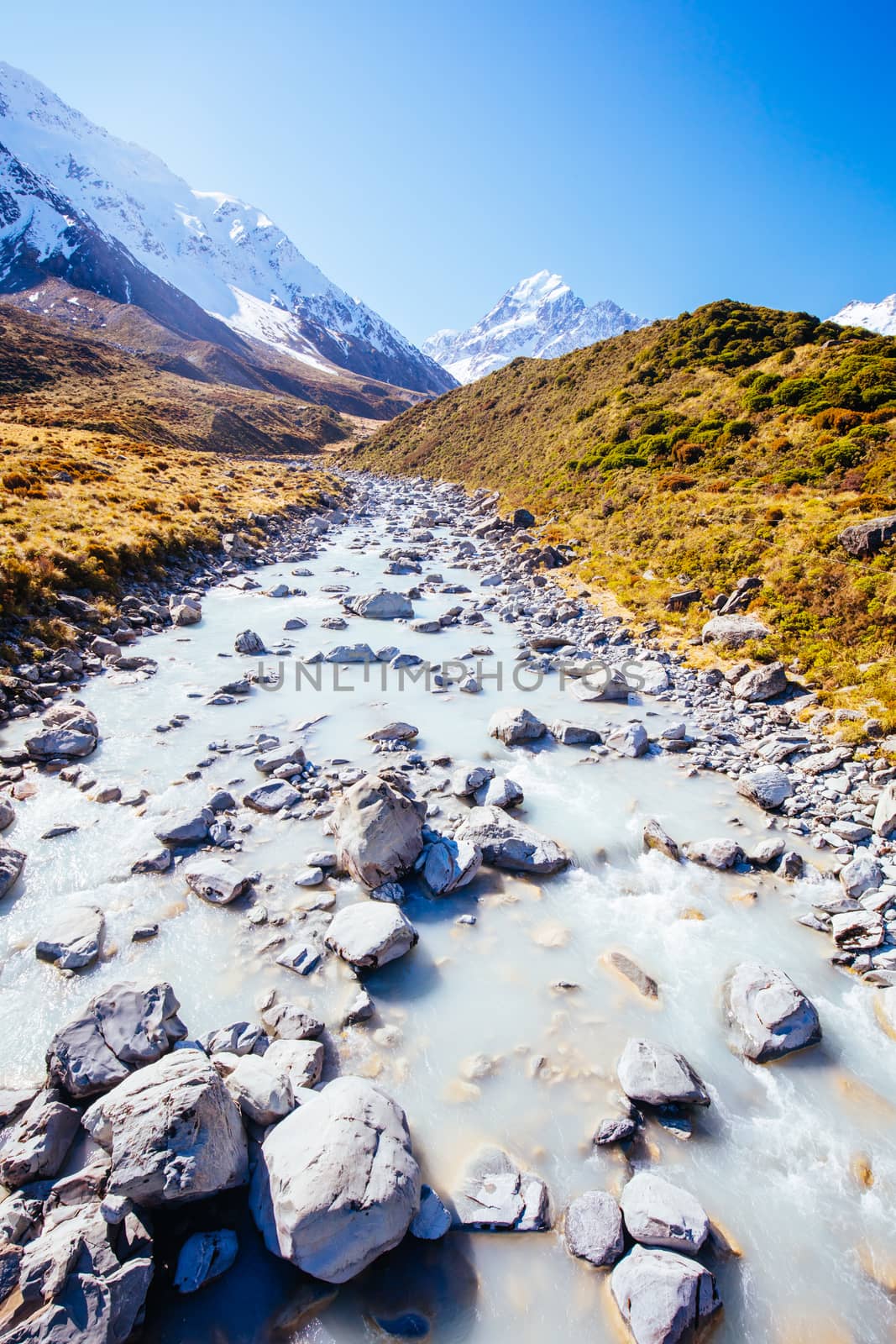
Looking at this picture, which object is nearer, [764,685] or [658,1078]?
[658,1078]

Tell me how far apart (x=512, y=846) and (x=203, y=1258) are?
19.9 feet

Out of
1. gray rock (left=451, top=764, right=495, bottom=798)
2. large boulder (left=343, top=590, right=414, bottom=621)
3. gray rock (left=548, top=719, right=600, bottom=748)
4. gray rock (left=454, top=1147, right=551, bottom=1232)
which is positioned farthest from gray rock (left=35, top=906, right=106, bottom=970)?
large boulder (left=343, top=590, right=414, bottom=621)

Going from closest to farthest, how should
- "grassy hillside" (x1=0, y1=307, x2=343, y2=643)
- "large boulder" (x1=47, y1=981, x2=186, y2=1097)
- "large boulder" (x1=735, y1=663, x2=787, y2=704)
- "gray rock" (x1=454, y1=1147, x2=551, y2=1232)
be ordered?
"gray rock" (x1=454, y1=1147, x2=551, y2=1232)
"large boulder" (x1=47, y1=981, x2=186, y2=1097)
"large boulder" (x1=735, y1=663, x2=787, y2=704)
"grassy hillside" (x1=0, y1=307, x2=343, y2=643)

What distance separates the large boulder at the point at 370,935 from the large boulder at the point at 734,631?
13.5m

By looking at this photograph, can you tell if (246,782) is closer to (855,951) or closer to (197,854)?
(197,854)

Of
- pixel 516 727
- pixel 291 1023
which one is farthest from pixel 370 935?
pixel 516 727

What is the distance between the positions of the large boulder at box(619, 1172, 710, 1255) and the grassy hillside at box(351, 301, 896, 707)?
11.8 meters

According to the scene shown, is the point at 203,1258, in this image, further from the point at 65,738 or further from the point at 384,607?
the point at 384,607

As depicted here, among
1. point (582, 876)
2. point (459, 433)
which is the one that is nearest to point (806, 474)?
point (582, 876)

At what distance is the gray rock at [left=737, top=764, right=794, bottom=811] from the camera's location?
428 inches

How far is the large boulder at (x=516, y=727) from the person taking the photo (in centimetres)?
1317

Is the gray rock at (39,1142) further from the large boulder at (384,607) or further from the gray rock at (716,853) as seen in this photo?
the large boulder at (384,607)

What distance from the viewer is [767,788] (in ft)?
36.0

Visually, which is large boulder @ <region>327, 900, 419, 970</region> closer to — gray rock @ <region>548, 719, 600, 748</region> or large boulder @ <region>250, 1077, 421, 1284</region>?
large boulder @ <region>250, 1077, 421, 1284</region>
